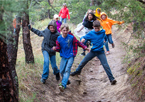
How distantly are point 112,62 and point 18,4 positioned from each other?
6.96 m

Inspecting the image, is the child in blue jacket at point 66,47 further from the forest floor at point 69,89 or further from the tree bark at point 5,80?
the tree bark at point 5,80

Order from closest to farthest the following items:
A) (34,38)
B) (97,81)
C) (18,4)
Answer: (18,4) < (97,81) < (34,38)

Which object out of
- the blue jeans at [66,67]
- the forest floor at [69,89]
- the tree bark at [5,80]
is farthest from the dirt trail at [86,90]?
the tree bark at [5,80]

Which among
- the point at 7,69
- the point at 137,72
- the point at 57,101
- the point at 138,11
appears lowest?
the point at 57,101

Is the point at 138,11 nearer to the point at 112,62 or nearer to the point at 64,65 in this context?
the point at 64,65

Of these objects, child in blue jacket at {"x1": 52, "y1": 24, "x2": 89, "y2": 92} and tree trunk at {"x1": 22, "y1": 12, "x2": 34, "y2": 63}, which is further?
tree trunk at {"x1": 22, "y1": 12, "x2": 34, "y2": 63}

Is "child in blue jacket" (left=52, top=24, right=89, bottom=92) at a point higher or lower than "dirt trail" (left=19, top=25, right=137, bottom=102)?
higher

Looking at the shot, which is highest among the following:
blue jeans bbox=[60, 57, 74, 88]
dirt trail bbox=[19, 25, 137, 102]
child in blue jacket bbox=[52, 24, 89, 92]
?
child in blue jacket bbox=[52, 24, 89, 92]

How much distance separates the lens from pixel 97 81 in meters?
7.25

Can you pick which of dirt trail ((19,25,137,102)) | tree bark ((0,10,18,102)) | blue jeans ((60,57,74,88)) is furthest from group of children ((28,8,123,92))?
tree bark ((0,10,18,102))

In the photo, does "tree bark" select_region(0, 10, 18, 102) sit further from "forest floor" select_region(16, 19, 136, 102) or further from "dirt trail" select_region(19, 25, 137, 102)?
"dirt trail" select_region(19, 25, 137, 102)

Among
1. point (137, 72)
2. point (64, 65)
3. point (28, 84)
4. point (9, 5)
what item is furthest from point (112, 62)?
point (9, 5)

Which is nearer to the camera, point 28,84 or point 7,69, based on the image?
point 7,69

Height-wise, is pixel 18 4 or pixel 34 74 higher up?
pixel 18 4
